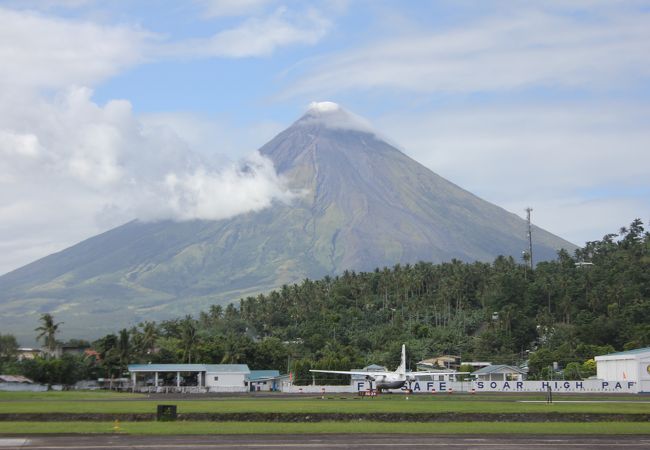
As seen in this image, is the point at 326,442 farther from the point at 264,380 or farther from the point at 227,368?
the point at 264,380

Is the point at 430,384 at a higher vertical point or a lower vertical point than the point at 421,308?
lower

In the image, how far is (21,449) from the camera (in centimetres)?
3055

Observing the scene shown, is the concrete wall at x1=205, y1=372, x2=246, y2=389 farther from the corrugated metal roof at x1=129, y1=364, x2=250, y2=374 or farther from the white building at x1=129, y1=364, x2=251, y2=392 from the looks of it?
the corrugated metal roof at x1=129, y1=364, x2=250, y2=374

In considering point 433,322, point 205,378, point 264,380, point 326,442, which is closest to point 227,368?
point 205,378

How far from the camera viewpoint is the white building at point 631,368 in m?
81.4

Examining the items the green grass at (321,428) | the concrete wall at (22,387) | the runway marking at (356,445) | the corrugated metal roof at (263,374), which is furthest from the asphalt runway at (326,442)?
the corrugated metal roof at (263,374)

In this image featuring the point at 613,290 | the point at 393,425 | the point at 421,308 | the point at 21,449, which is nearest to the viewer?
the point at 21,449

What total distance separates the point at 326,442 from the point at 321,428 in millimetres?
5645

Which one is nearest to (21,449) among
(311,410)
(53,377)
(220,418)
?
(220,418)

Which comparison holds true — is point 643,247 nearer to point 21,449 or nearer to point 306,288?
point 306,288

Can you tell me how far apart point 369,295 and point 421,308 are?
480 inches

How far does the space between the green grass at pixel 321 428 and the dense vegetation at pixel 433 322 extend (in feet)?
182

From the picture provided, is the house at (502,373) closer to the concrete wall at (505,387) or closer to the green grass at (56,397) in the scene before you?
the concrete wall at (505,387)

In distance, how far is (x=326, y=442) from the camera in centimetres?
3297
